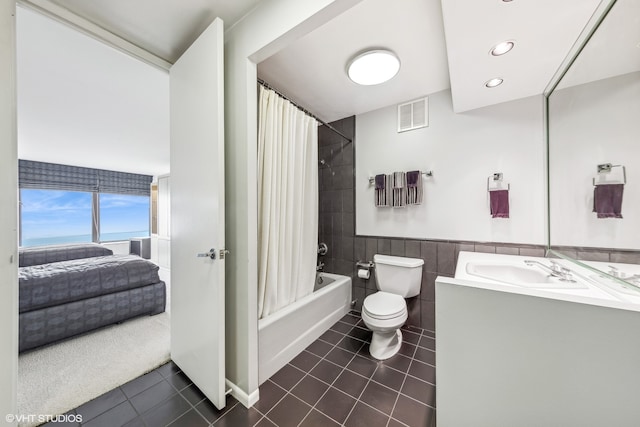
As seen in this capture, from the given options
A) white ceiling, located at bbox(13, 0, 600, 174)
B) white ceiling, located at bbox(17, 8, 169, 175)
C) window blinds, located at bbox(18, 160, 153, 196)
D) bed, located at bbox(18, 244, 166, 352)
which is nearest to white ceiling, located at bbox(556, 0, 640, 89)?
white ceiling, located at bbox(13, 0, 600, 174)

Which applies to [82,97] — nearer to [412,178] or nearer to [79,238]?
[412,178]

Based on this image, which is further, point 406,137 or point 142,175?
point 142,175

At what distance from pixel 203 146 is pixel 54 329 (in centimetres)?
212

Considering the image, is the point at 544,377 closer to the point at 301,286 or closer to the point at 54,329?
the point at 301,286

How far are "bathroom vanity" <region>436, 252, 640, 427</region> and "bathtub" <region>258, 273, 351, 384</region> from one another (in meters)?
1.06

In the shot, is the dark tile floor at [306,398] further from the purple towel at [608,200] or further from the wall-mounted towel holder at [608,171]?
the wall-mounted towel holder at [608,171]

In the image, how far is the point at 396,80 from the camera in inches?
76.5

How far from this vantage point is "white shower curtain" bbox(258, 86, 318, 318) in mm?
1700

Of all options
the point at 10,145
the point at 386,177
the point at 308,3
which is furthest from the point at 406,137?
the point at 10,145

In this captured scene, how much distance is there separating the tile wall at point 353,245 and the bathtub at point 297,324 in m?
0.30

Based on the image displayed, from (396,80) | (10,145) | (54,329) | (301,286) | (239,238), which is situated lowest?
(54,329)

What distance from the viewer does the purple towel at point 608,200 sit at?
1008 mm

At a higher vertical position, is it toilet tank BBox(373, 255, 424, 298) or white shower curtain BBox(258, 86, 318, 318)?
white shower curtain BBox(258, 86, 318, 318)

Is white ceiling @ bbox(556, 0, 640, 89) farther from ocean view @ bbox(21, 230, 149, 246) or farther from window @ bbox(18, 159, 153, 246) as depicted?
window @ bbox(18, 159, 153, 246)
